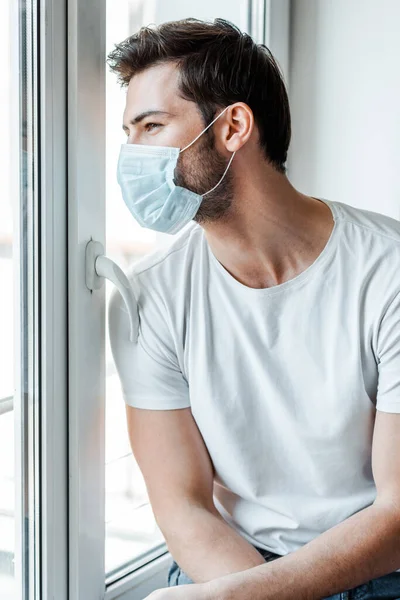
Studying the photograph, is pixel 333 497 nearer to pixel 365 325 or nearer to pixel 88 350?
pixel 365 325

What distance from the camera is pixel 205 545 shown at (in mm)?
1208

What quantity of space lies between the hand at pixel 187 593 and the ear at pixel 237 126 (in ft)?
2.30

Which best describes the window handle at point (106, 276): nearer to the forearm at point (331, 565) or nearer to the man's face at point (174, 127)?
the man's face at point (174, 127)

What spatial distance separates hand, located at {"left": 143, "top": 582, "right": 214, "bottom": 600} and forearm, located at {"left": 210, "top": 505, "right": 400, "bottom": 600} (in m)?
0.01

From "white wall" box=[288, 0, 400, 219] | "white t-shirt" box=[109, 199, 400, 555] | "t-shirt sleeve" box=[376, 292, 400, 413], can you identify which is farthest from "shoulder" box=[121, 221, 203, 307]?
"white wall" box=[288, 0, 400, 219]

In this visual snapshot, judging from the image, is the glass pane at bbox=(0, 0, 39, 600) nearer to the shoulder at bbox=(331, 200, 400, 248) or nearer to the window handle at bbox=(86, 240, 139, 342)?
the window handle at bbox=(86, 240, 139, 342)

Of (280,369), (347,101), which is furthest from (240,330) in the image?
(347,101)

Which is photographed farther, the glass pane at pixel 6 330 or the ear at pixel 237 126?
the ear at pixel 237 126

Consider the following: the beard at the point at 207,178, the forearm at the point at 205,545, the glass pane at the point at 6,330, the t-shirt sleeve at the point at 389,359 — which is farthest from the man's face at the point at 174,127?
the forearm at the point at 205,545

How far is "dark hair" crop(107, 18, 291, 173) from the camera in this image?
1246mm

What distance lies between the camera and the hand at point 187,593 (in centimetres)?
105

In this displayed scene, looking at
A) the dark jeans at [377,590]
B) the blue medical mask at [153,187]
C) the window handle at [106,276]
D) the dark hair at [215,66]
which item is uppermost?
the dark hair at [215,66]

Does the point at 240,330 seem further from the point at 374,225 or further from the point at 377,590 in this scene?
the point at 377,590

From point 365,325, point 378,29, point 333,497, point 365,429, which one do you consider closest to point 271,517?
point 333,497
